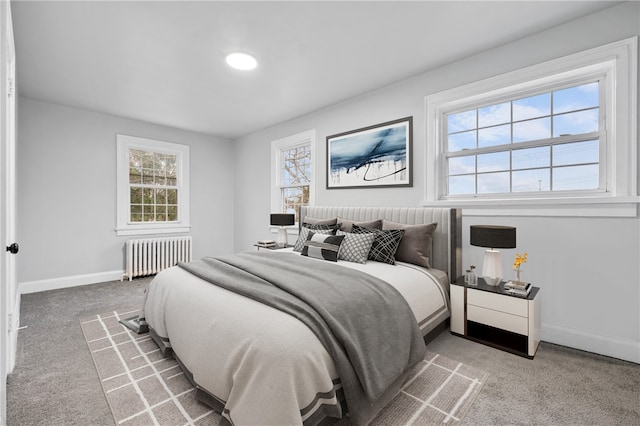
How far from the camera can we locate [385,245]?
2.81 metres

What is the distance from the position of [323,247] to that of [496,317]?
1624mm

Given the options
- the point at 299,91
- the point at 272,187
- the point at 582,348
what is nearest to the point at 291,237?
the point at 272,187

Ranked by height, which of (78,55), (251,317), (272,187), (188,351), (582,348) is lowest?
(582,348)

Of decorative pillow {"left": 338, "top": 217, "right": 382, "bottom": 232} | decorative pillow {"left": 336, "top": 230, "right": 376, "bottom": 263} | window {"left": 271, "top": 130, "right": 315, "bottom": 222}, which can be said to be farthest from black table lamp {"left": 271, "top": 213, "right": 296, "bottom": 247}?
decorative pillow {"left": 336, "top": 230, "right": 376, "bottom": 263}

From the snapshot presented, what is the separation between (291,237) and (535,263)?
3.33 metres

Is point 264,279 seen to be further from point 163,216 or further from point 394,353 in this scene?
point 163,216

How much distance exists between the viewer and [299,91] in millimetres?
3719

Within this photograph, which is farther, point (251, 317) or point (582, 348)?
point (582, 348)

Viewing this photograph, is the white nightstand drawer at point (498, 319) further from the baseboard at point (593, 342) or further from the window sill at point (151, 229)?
the window sill at point (151, 229)

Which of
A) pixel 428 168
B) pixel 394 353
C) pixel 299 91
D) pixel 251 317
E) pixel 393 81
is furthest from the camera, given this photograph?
pixel 299 91

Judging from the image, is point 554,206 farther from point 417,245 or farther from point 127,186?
point 127,186

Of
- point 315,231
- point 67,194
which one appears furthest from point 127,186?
point 315,231

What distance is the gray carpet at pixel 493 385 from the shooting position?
1593 millimetres

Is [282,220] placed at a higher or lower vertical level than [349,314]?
higher
